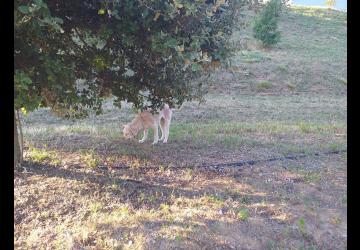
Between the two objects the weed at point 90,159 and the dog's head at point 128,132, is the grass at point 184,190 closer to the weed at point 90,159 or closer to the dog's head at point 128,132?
the weed at point 90,159

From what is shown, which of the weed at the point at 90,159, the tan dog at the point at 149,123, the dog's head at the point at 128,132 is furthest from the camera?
the dog's head at the point at 128,132

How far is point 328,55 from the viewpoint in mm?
26719

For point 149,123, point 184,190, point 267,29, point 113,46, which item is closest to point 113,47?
point 113,46

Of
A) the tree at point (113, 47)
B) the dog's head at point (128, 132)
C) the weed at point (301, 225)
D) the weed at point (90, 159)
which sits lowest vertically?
the weed at point (301, 225)

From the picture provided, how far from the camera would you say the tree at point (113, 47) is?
416 centimetres

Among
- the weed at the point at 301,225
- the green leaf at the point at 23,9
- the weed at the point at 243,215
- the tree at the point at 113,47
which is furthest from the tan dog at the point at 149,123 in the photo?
the green leaf at the point at 23,9

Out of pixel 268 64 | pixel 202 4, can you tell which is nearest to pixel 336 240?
pixel 202 4

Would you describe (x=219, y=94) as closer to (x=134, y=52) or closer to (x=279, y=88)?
(x=279, y=88)

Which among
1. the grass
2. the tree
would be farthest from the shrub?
the tree

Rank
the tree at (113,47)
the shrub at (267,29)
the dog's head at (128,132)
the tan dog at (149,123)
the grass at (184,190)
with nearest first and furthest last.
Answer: the tree at (113,47), the grass at (184,190), the tan dog at (149,123), the dog's head at (128,132), the shrub at (267,29)

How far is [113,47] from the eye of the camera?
5547 millimetres

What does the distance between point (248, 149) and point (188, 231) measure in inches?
138

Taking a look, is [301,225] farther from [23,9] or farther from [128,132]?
[128,132]
